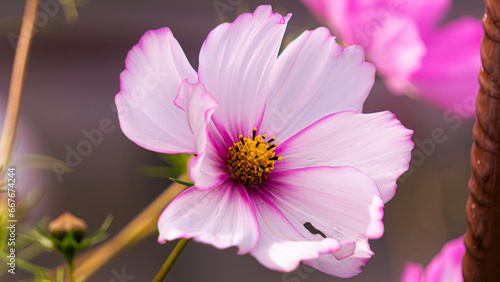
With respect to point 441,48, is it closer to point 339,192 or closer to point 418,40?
point 418,40

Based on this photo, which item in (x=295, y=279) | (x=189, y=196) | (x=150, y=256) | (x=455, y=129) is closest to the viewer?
(x=189, y=196)

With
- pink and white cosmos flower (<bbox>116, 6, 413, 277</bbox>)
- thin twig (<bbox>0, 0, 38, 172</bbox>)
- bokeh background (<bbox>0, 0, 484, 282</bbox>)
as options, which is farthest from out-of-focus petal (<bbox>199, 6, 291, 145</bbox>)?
bokeh background (<bbox>0, 0, 484, 282</bbox>)

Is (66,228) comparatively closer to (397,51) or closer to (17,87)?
(17,87)

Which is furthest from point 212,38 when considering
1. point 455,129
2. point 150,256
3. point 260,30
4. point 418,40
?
point 455,129

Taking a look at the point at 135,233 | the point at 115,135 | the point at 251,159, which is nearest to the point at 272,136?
the point at 251,159

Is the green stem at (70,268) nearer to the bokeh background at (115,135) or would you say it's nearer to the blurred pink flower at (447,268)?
the blurred pink flower at (447,268)

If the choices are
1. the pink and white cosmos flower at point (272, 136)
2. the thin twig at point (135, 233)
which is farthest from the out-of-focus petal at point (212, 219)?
the thin twig at point (135, 233)
